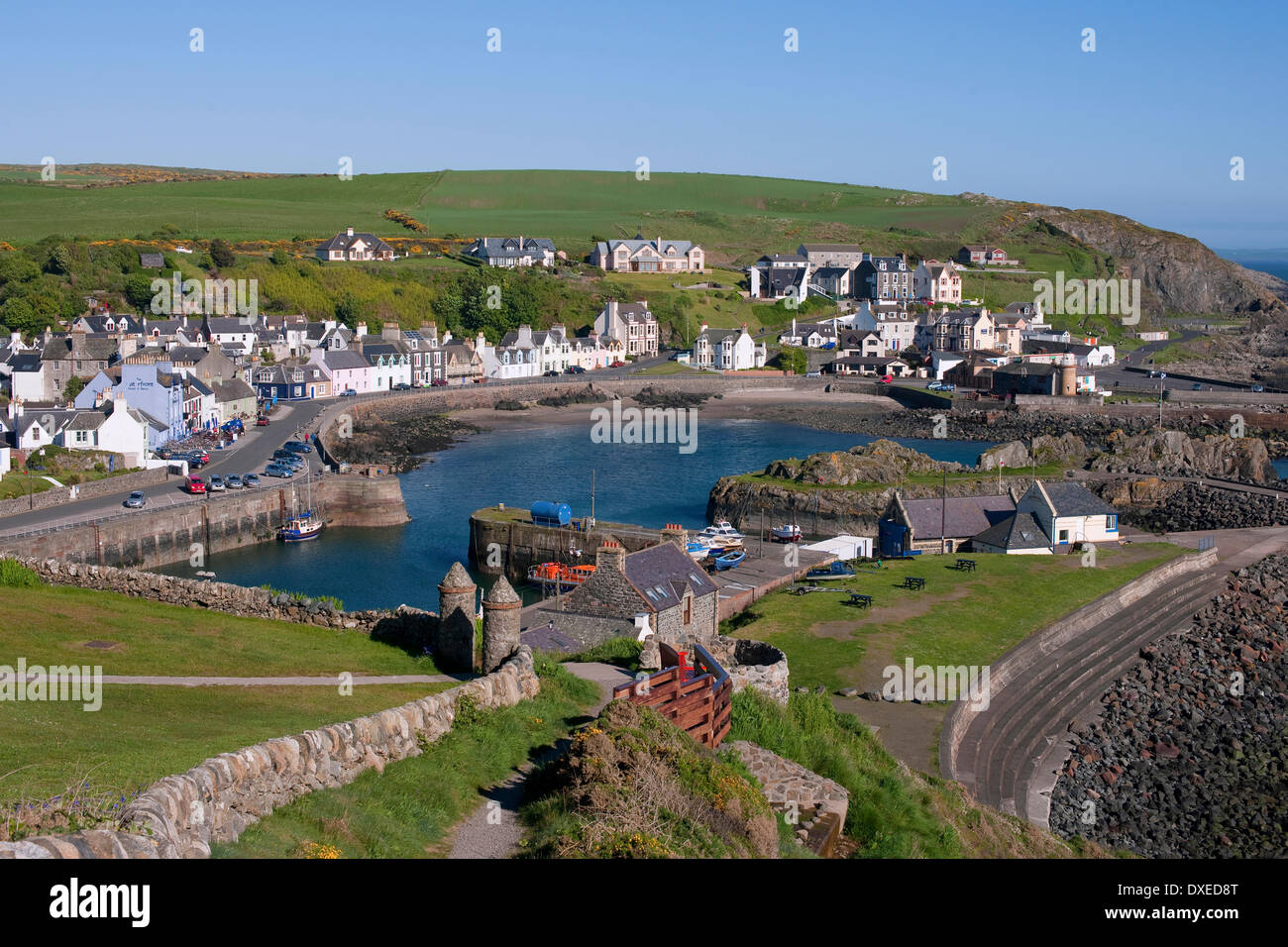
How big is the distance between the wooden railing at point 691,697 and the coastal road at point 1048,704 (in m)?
10.9

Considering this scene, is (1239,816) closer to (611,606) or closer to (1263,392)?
(611,606)

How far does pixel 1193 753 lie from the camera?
31.6 meters

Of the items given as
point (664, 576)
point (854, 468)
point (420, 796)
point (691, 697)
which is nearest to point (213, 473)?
point (854, 468)

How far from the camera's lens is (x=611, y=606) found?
96.8 ft

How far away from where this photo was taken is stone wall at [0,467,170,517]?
51750 millimetres

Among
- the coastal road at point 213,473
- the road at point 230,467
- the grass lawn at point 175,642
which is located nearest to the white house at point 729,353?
the road at point 230,467

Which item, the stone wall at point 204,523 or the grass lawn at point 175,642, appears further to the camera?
the stone wall at point 204,523

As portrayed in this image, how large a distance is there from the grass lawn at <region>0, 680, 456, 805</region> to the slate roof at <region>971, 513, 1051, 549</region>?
35.5 m

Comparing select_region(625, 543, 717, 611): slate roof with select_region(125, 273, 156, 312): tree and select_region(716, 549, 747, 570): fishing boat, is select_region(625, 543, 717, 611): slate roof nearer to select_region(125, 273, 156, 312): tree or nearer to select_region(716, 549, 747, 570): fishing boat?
select_region(716, 549, 747, 570): fishing boat

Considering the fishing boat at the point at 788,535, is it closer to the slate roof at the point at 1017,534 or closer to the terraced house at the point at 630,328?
the slate roof at the point at 1017,534

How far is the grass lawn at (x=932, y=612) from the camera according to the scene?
35219 millimetres

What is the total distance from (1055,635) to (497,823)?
94.6 ft

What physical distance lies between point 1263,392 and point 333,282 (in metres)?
95.9
